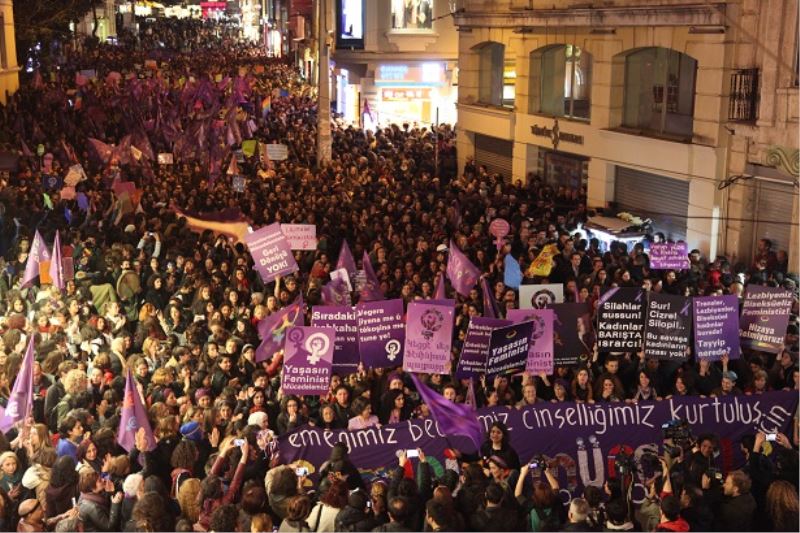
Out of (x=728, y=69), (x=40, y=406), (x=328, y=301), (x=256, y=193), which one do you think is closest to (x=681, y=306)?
(x=328, y=301)

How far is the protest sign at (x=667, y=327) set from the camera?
12.0 m

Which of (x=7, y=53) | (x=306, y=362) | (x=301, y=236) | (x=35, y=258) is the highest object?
(x=7, y=53)

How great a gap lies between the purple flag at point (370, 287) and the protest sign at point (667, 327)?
4275mm

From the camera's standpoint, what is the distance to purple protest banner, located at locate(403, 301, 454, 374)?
11.7m

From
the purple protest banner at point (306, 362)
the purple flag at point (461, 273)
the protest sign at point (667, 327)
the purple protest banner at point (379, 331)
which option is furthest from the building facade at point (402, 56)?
the purple protest banner at point (306, 362)

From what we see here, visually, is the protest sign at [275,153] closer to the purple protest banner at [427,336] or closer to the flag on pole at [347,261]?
the flag on pole at [347,261]

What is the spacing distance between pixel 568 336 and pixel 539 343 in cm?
60

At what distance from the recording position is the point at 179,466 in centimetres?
994

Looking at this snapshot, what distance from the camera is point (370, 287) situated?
50.5 ft

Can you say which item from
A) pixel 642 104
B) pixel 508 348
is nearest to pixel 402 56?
pixel 642 104

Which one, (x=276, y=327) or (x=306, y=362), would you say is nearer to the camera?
(x=306, y=362)

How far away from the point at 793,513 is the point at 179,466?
5.08 metres

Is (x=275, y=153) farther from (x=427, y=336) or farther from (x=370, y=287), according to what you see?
(x=427, y=336)

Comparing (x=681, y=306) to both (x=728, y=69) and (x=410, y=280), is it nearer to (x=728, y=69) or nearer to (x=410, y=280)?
(x=410, y=280)
